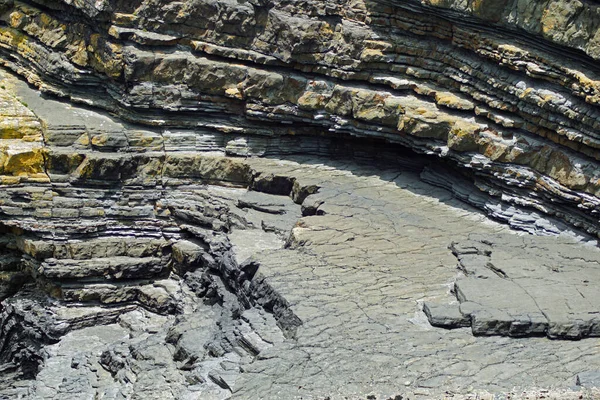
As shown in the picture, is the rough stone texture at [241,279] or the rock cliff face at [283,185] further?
the rock cliff face at [283,185]

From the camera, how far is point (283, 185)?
1891 cm

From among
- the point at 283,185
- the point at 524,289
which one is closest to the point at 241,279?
the point at 283,185

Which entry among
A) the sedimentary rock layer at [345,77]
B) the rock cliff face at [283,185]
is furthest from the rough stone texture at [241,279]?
the sedimentary rock layer at [345,77]

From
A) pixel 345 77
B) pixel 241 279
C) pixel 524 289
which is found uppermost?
pixel 345 77

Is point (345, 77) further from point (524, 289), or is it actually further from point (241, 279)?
point (524, 289)

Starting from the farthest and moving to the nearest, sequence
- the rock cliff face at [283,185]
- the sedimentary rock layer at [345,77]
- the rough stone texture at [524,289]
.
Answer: the sedimentary rock layer at [345,77]
the rock cliff face at [283,185]
the rough stone texture at [524,289]

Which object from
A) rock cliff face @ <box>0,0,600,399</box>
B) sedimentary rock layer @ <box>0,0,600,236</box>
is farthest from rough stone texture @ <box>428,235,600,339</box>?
sedimentary rock layer @ <box>0,0,600,236</box>

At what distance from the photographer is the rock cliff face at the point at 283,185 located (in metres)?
14.3

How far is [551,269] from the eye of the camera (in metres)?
15.1

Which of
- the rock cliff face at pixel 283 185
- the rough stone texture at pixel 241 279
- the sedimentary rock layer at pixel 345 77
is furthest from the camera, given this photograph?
the sedimentary rock layer at pixel 345 77

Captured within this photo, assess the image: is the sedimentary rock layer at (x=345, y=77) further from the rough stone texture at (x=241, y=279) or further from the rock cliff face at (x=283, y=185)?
the rough stone texture at (x=241, y=279)

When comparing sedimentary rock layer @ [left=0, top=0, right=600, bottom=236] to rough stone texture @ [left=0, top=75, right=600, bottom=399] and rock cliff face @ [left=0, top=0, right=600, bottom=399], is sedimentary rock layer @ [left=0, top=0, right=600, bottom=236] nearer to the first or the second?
rock cliff face @ [left=0, top=0, right=600, bottom=399]

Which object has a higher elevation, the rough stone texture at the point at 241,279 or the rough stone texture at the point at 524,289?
the rough stone texture at the point at 524,289

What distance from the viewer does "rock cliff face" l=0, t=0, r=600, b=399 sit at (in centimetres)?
1432
